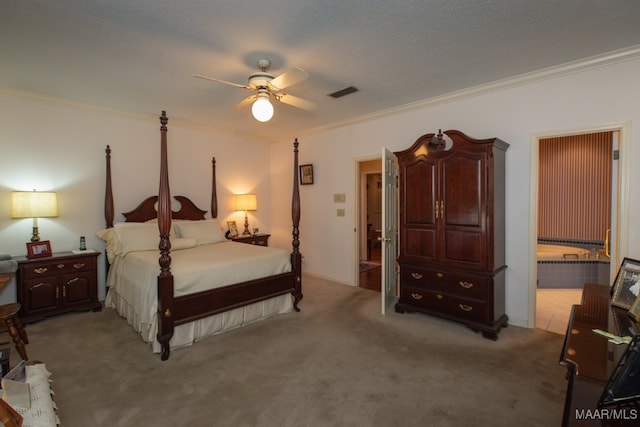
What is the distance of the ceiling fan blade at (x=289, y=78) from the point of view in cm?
241

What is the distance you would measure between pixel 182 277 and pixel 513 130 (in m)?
3.77

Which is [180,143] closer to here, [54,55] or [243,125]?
[243,125]

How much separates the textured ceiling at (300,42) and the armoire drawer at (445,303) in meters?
2.38

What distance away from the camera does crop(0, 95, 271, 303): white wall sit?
3.62 m

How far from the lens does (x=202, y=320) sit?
3086 mm

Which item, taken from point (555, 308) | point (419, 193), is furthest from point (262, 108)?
point (555, 308)

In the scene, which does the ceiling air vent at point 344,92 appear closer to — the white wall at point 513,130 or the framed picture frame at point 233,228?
the white wall at point 513,130

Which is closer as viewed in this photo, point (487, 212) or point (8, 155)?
point (487, 212)

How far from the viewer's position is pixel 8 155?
359 cm

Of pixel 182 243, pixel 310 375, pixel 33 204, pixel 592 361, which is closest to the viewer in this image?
pixel 592 361

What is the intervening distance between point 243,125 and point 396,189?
9.31ft

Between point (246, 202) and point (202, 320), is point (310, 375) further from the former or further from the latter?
point (246, 202)

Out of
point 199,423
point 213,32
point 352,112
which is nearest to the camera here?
point 199,423

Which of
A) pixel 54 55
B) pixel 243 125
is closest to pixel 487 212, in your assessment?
pixel 243 125
